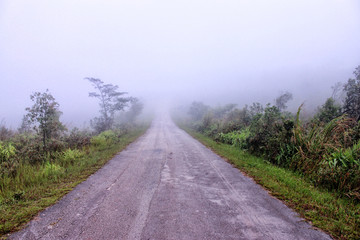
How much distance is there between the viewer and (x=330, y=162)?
475 cm

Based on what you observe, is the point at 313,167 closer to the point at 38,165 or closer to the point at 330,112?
the point at 330,112

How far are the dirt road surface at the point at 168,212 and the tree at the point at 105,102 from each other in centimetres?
1508

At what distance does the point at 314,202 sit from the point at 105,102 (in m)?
21.5

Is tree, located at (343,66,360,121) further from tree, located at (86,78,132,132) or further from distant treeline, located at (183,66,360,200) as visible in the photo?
tree, located at (86,78,132,132)

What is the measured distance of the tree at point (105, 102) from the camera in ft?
61.7

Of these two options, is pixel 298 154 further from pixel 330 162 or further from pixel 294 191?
pixel 294 191

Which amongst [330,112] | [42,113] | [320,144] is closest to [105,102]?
[42,113]

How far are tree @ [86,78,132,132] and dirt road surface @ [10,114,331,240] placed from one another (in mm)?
15082

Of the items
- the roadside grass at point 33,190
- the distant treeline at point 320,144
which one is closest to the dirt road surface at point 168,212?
the roadside grass at point 33,190

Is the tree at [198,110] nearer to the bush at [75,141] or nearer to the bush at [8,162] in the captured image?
the bush at [75,141]

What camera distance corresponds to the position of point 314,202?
3.52m

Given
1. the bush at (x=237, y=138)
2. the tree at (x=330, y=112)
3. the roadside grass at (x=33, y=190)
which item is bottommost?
the bush at (x=237, y=138)

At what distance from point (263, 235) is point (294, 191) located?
7.11 feet

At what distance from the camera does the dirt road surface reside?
2.58m
